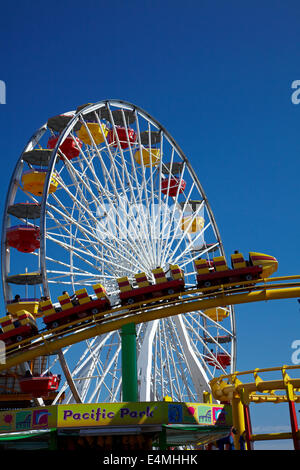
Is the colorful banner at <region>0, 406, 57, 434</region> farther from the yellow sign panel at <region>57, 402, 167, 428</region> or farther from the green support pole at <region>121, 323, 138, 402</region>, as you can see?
the green support pole at <region>121, 323, 138, 402</region>

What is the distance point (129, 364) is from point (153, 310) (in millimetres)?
1702

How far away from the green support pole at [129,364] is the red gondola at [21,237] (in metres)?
7.87

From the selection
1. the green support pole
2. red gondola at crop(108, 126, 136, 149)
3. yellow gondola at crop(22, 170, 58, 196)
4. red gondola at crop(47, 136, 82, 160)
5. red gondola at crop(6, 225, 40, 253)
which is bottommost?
the green support pole

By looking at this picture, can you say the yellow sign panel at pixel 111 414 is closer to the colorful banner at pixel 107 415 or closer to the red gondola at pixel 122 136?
the colorful banner at pixel 107 415

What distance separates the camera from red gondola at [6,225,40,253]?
2270cm

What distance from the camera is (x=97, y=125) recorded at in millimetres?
25594

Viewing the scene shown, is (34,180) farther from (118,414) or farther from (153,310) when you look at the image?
(118,414)

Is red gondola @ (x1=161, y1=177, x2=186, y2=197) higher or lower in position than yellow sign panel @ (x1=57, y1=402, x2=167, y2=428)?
higher

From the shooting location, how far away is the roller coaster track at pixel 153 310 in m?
16.3

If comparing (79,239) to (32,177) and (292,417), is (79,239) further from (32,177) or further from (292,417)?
(292,417)

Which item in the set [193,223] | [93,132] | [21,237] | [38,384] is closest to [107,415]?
[38,384]

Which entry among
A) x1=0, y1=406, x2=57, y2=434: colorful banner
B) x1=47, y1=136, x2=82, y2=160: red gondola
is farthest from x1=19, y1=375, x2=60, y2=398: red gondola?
x1=47, y1=136, x2=82, y2=160: red gondola

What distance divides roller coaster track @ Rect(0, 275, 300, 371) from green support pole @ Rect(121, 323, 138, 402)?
0.31m
